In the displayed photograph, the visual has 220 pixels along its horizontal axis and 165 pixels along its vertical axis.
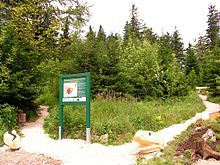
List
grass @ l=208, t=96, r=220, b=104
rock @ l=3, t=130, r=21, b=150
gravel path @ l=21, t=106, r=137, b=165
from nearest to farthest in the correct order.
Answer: gravel path @ l=21, t=106, r=137, b=165
rock @ l=3, t=130, r=21, b=150
grass @ l=208, t=96, r=220, b=104

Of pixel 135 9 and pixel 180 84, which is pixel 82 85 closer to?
pixel 180 84

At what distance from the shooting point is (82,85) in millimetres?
7602

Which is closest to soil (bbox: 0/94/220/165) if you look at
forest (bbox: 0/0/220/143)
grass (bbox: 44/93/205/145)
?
grass (bbox: 44/93/205/145)

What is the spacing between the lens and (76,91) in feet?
25.3

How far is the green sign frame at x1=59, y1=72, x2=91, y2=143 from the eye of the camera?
7.39 m

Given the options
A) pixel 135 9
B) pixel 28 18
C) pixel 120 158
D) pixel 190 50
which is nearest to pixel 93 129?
pixel 120 158

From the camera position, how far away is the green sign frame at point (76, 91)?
7.39 meters

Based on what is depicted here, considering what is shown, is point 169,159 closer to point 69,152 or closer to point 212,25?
point 69,152

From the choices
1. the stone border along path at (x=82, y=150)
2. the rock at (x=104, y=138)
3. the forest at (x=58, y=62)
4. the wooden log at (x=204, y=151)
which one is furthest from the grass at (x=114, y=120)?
the wooden log at (x=204, y=151)

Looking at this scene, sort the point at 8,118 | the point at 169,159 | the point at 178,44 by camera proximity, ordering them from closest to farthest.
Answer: the point at 169,159, the point at 8,118, the point at 178,44

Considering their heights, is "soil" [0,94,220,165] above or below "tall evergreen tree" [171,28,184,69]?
below

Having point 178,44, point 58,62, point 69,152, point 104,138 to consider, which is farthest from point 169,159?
point 178,44

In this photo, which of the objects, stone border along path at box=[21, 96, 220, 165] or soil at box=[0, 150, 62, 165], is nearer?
soil at box=[0, 150, 62, 165]

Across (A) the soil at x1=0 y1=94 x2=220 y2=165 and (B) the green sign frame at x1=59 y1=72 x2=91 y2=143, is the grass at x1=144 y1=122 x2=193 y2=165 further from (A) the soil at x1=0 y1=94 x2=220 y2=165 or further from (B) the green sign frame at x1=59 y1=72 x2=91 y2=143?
(B) the green sign frame at x1=59 y1=72 x2=91 y2=143
